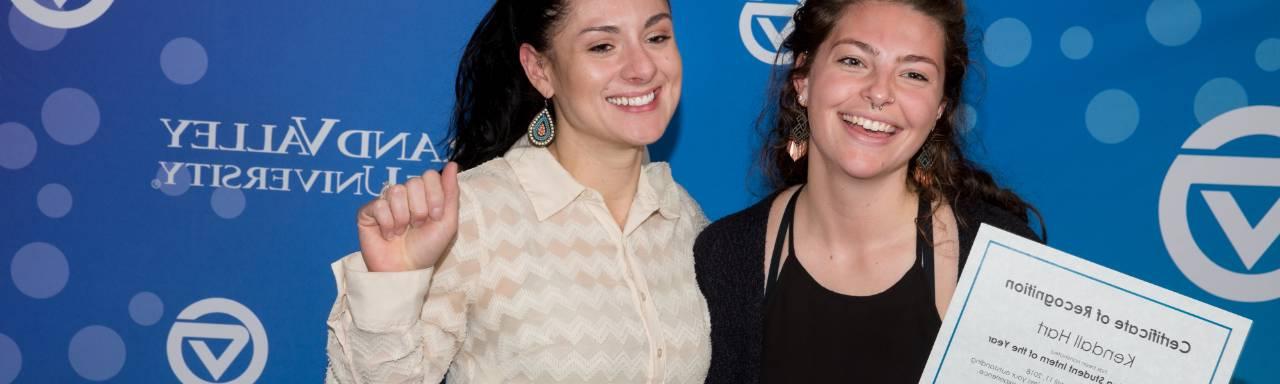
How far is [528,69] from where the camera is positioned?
6.32 feet

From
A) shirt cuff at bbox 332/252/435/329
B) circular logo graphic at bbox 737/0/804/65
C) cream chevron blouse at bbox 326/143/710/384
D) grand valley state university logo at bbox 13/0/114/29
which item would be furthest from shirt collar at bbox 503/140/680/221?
grand valley state university logo at bbox 13/0/114/29

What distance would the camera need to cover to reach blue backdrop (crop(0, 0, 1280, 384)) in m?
2.40

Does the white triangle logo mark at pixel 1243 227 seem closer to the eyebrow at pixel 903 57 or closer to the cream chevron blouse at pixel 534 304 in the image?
the eyebrow at pixel 903 57

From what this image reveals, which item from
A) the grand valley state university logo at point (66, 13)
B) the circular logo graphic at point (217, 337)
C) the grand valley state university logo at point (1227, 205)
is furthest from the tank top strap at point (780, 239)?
the grand valley state university logo at point (66, 13)

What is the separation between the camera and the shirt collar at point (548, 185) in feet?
5.91

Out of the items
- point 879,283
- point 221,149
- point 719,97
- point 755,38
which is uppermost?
point 755,38

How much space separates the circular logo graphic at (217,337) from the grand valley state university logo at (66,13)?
719 mm

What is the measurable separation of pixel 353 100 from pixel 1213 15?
2.03 metres

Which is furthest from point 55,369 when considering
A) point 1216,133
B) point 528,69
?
point 1216,133

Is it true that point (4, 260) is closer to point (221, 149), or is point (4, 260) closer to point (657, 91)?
point (221, 149)

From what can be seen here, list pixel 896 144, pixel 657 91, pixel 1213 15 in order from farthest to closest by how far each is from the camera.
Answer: pixel 1213 15
pixel 657 91
pixel 896 144

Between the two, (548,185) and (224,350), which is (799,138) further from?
(224,350)

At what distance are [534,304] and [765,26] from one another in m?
1.01

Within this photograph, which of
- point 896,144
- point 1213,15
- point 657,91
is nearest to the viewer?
point 896,144
